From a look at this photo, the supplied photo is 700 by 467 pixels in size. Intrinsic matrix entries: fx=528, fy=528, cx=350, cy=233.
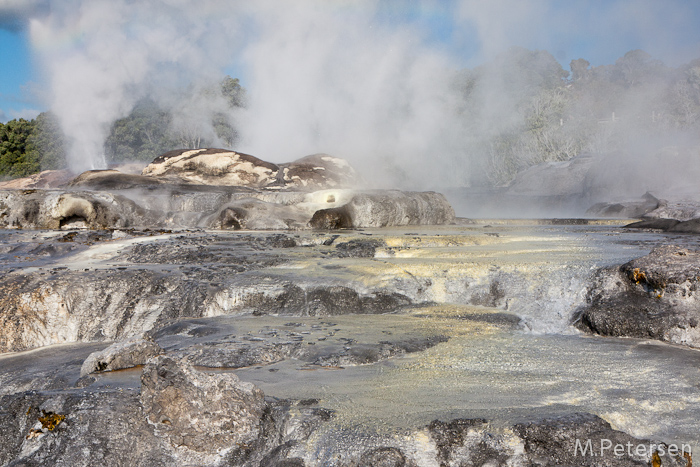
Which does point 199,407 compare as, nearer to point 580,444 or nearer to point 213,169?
point 580,444

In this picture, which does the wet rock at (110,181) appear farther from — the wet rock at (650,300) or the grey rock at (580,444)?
the grey rock at (580,444)

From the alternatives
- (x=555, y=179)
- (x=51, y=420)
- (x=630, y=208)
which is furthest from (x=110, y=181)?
(x=555, y=179)

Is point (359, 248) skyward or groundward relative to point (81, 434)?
skyward

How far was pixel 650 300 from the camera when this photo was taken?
406 cm

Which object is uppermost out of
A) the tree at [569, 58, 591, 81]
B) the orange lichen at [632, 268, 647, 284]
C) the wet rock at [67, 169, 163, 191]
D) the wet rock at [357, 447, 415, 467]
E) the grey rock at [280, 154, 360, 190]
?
the tree at [569, 58, 591, 81]

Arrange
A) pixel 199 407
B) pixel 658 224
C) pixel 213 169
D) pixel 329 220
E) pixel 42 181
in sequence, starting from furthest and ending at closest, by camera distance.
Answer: pixel 42 181
pixel 213 169
pixel 329 220
pixel 658 224
pixel 199 407

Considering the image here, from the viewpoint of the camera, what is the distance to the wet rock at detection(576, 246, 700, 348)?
3.76m

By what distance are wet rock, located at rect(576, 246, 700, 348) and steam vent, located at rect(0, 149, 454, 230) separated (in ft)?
20.3

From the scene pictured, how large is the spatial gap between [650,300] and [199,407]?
3448 millimetres

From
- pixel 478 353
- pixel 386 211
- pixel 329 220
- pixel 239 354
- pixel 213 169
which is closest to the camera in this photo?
pixel 239 354

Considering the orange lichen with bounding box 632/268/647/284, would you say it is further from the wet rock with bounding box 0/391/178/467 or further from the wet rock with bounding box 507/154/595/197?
the wet rock with bounding box 507/154/595/197

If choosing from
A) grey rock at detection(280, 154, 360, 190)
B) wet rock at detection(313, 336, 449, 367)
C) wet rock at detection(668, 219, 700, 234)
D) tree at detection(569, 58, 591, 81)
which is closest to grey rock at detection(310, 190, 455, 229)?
grey rock at detection(280, 154, 360, 190)

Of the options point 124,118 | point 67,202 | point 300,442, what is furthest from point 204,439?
point 124,118

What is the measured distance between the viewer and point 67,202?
32.0ft
